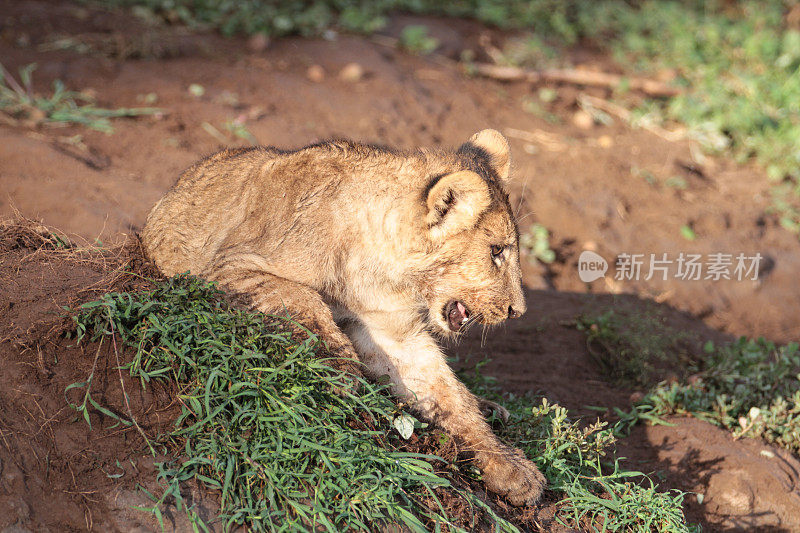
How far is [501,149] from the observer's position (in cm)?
484

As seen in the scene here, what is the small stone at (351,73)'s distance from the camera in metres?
9.97

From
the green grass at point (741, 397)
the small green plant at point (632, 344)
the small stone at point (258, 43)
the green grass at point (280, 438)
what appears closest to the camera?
the green grass at point (280, 438)

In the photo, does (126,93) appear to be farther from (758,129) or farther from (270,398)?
(758,129)

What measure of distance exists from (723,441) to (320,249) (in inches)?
123

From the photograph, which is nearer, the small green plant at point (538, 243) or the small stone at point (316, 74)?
the small green plant at point (538, 243)

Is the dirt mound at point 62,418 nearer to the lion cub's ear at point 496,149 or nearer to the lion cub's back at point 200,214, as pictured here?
the lion cub's back at point 200,214

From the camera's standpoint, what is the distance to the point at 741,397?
226 inches

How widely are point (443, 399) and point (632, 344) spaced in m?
2.67

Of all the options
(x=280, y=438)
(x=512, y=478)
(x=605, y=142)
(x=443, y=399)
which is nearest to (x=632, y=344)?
(x=443, y=399)

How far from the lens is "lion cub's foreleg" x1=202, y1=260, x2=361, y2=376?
381 centimetres

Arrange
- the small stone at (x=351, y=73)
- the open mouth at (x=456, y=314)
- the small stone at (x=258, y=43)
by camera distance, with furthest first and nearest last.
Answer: the small stone at (x=258, y=43) → the small stone at (x=351, y=73) → the open mouth at (x=456, y=314)

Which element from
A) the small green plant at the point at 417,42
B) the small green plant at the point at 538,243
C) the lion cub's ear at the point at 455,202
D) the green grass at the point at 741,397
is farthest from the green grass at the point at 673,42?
the lion cub's ear at the point at 455,202

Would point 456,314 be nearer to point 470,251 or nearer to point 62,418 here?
point 470,251

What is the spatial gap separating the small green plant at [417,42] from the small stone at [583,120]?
7.58 ft
